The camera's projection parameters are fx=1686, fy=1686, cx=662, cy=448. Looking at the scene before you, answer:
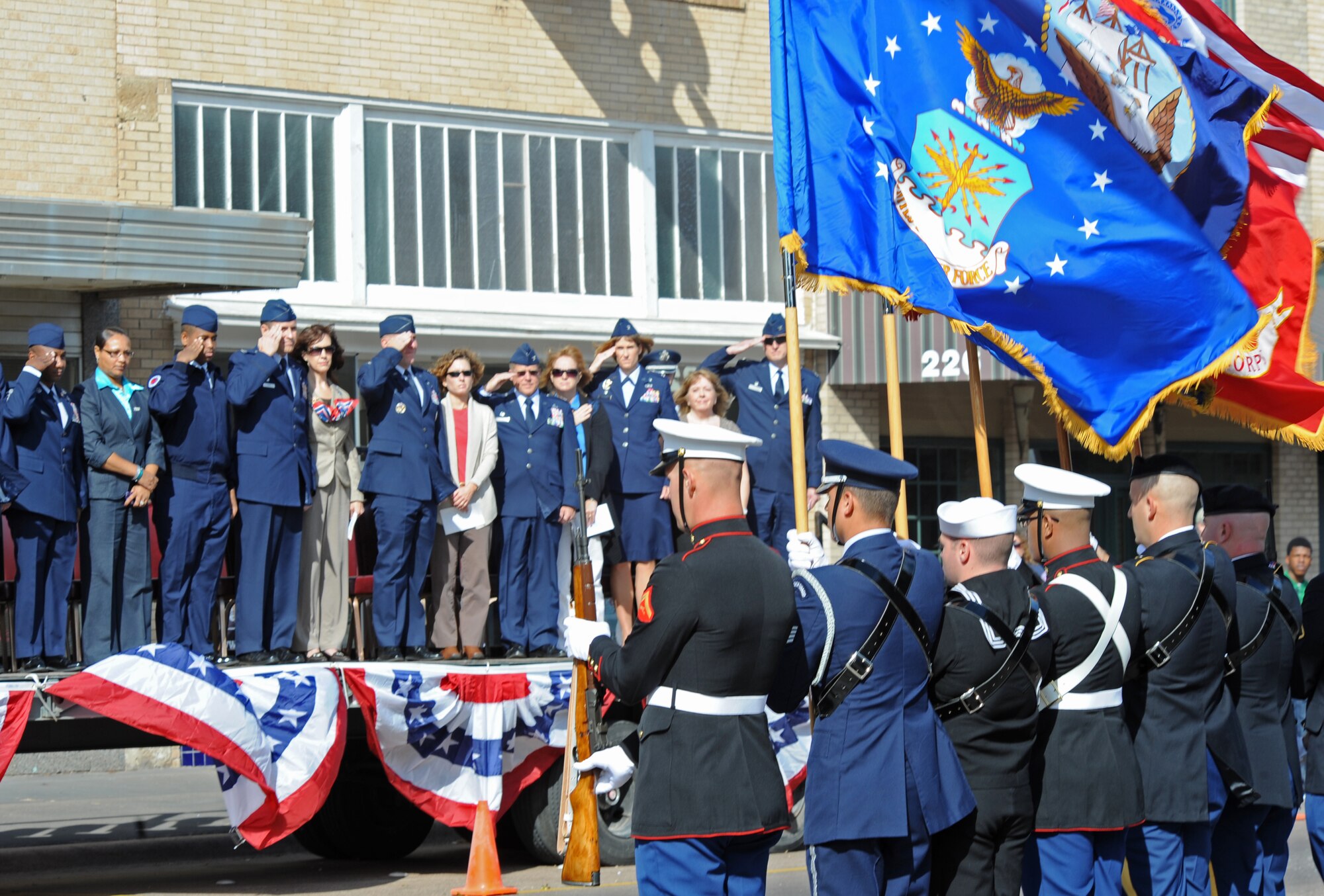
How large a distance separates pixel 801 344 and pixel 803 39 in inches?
320

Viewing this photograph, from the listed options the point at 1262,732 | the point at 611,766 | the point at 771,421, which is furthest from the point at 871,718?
the point at 771,421

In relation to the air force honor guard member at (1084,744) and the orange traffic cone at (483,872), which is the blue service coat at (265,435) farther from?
the air force honor guard member at (1084,744)

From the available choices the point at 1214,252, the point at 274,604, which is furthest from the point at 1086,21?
the point at 274,604

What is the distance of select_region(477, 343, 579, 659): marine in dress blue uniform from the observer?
32.8 ft

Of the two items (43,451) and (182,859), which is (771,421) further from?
(43,451)

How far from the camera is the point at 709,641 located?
485 centimetres

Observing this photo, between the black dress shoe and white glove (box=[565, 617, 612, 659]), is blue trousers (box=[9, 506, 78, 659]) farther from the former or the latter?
white glove (box=[565, 617, 612, 659])

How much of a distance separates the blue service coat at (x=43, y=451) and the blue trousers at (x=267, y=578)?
90 cm

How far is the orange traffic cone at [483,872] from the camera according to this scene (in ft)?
27.7

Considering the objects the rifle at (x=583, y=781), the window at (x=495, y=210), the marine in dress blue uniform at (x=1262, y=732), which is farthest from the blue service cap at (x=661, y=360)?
Result: the rifle at (x=583, y=781)

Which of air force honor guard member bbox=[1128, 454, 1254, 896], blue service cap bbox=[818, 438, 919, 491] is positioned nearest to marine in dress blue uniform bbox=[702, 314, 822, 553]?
air force honor guard member bbox=[1128, 454, 1254, 896]

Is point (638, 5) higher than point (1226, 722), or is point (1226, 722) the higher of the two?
point (638, 5)

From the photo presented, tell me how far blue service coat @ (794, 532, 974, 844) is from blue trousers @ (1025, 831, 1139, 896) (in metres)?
0.88

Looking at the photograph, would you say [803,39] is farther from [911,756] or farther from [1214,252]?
[911,756]
